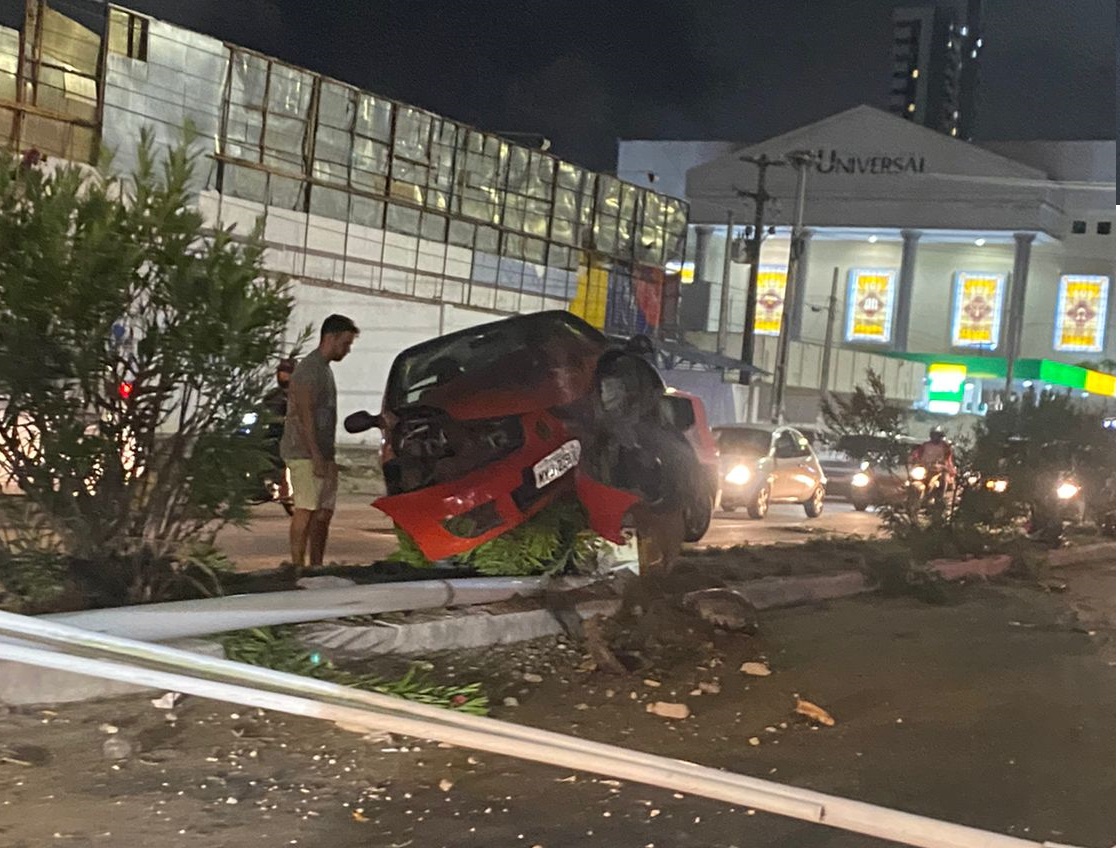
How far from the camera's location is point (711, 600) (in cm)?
622

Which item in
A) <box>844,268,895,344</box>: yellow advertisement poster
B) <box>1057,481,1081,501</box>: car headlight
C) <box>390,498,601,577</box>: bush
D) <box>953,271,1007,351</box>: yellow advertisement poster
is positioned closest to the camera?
<box>390,498,601,577</box>: bush

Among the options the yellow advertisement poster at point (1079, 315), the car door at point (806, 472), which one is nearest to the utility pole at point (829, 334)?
the car door at point (806, 472)

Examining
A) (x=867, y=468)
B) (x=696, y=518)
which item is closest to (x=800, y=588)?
(x=696, y=518)

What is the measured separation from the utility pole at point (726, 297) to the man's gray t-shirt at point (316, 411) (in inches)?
109

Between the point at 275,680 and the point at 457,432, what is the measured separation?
2.60m

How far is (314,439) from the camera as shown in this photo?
588 cm

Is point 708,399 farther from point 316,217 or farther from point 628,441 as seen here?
point 316,217

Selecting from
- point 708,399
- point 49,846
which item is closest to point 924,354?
point 708,399

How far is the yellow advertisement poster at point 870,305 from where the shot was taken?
8.10m

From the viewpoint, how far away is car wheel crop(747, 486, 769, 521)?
32.0 ft

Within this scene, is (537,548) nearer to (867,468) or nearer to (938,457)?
(867,468)

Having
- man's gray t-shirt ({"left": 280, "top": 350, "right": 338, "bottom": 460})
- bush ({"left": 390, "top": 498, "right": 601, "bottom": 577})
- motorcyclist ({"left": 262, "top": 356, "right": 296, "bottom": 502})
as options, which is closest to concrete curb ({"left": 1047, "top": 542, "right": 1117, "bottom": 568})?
bush ({"left": 390, "top": 498, "right": 601, "bottom": 577})

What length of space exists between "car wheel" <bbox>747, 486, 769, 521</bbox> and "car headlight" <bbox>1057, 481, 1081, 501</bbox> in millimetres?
3026

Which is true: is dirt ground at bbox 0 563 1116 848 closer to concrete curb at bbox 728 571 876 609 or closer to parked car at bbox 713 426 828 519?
concrete curb at bbox 728 571 876 609
